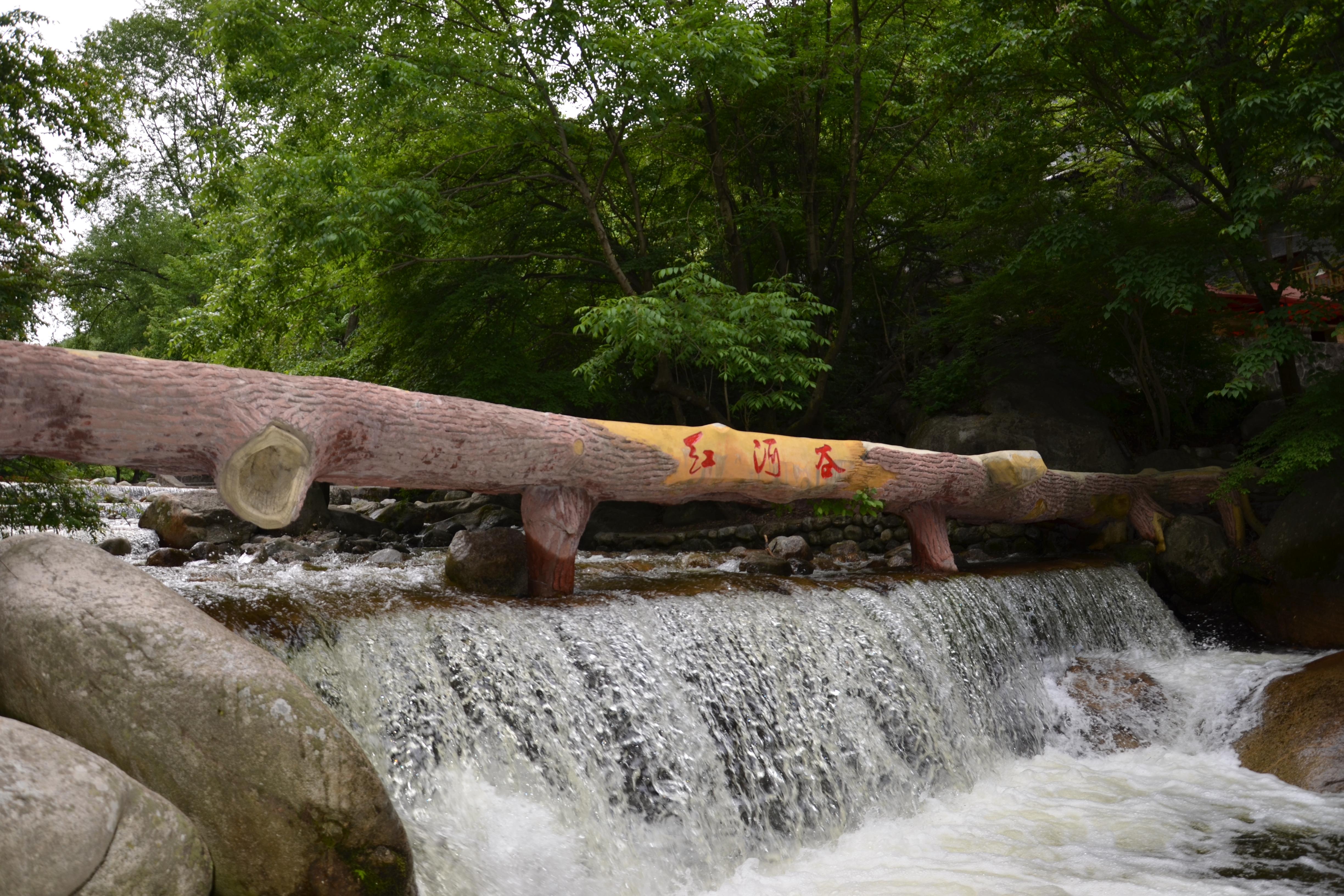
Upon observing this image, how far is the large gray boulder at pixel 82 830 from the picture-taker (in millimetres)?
2414

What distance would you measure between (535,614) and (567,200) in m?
8.72

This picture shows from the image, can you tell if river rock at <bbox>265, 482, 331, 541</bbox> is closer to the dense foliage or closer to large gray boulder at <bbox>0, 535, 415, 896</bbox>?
the dense foliage

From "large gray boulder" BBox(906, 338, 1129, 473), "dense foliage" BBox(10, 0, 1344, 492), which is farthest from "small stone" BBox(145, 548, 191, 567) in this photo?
"large gray boulder" BBox(906, 338, 1129, 473)

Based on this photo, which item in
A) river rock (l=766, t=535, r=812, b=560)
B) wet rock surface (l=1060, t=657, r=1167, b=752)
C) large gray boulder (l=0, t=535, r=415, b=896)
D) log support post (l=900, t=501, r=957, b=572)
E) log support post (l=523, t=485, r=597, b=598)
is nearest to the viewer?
large gray boulder (l=0, t=535, r=415, b=896)

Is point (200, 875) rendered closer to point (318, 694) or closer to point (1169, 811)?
point (318, 694)

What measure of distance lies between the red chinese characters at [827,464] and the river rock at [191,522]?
6.40 meters

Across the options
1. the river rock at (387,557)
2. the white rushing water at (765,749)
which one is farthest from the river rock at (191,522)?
the white rushing water at (765,749)

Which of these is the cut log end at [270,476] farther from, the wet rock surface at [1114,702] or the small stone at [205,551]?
the wet rock surface at [1114,702]

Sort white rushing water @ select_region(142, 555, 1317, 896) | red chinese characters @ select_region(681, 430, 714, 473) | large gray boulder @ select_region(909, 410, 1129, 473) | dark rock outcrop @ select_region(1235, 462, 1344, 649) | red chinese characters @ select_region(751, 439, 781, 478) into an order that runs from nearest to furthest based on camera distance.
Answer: white rushing water @ select_region(142, 555, 1317, 896), red chinese characters @ select_region(681, 430, 714, 473), red chinese characters @ select_region(751, 439, 781, 478), dark rock outcrop @ select_region(1235, 462, 1344, 649), large gray boulder @ select_region(909, 410, 1129, 473)

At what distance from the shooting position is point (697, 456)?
6.15 meters

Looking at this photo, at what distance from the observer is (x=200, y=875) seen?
9.18ft

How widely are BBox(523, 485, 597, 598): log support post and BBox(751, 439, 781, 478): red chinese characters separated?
51.7 inches

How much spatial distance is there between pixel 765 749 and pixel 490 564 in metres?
2.05

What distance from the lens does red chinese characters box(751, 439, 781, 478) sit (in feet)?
21.2
